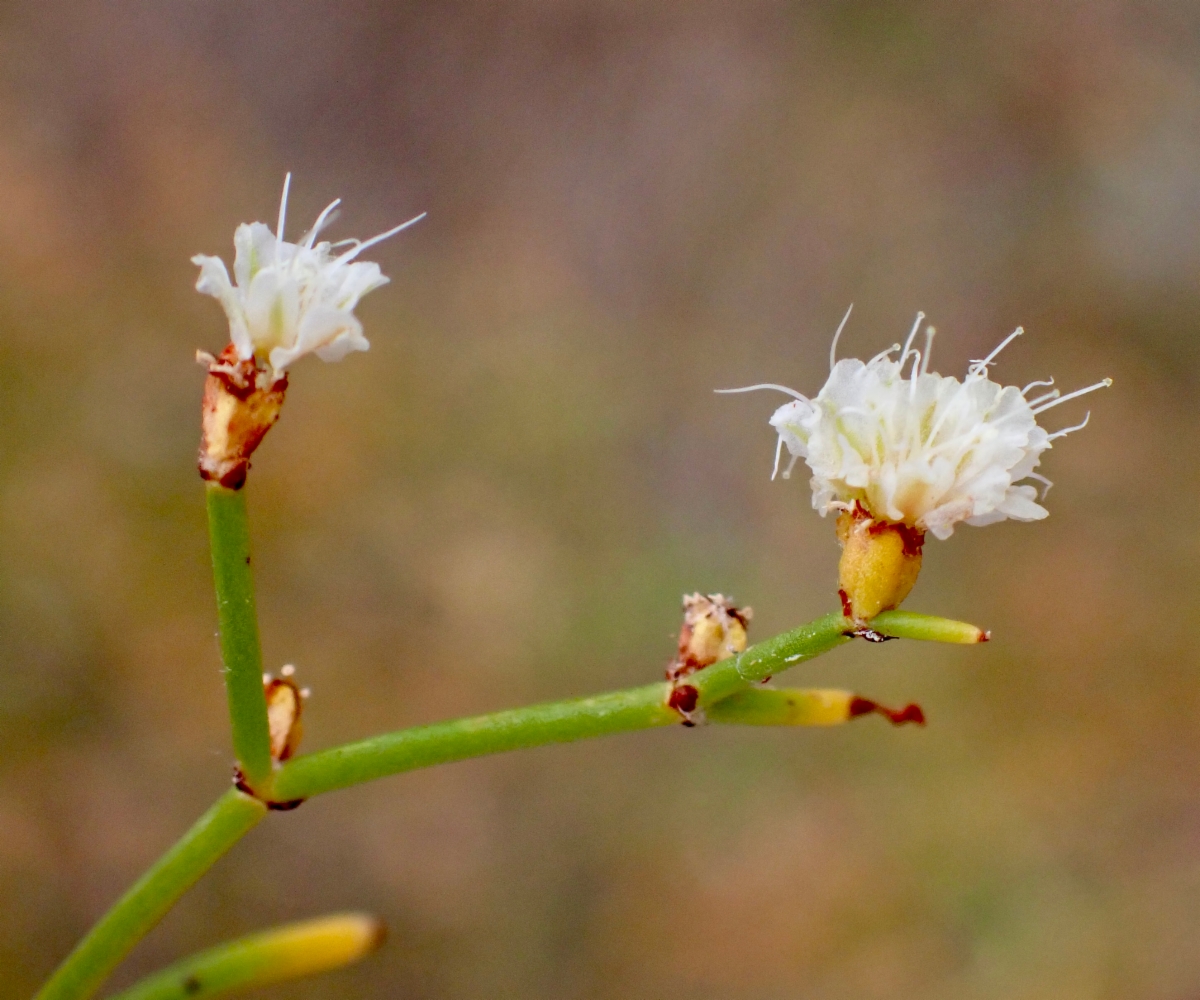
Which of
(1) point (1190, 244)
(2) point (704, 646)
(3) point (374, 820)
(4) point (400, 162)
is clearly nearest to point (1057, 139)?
(1) point (1190, 244)

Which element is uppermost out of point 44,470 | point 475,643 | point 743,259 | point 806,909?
point 743,259

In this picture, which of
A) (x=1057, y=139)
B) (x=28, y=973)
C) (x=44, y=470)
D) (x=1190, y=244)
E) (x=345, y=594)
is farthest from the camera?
(x=1057, y=139)

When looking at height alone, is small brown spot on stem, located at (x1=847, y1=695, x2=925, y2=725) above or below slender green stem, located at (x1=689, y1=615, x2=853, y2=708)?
below

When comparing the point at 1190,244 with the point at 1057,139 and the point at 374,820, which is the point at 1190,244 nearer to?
the point at 1057,139

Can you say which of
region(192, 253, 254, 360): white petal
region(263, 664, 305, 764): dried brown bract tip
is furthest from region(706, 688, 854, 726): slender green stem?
region(192, 253, 254, 360): white petal

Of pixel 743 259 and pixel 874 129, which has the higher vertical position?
pixel 874 129

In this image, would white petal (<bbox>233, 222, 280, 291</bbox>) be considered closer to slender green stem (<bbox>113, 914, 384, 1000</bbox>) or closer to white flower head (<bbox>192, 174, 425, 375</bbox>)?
white flower head (<bbox>192, 174, 425, 375</bbox>)

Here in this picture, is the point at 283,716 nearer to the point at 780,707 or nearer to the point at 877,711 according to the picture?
the point at 780,707
